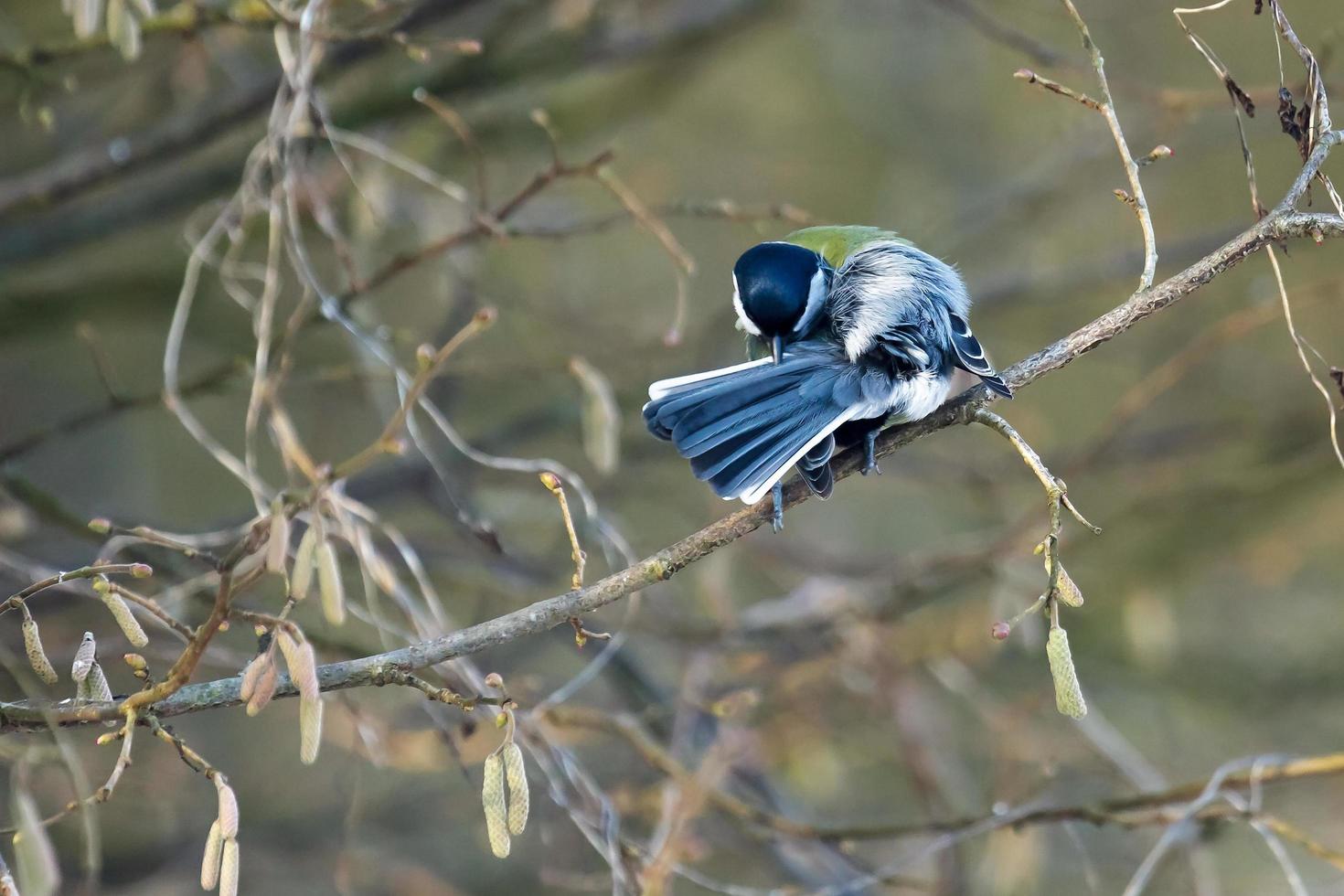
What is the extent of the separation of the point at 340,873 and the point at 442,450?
75.1 inches

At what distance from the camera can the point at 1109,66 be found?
5.85m

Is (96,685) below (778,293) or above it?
below

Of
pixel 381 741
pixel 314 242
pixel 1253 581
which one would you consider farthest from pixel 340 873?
pixel 1253 581

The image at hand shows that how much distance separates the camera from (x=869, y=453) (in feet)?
7.57

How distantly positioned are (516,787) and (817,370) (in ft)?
4.20

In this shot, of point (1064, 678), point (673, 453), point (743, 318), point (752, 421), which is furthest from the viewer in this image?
point (673, 453)

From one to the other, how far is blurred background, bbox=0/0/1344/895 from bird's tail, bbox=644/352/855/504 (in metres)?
0.34

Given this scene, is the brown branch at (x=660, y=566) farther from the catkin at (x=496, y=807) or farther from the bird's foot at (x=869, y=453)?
the catkin at (x=496, y=807)

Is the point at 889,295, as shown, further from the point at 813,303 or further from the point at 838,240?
the point at 838,240

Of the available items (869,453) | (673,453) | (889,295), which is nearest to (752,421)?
(869,453)

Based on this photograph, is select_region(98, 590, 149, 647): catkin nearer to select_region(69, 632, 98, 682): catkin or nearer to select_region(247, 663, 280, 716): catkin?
select_region(69, 632, 98, 682): catkin

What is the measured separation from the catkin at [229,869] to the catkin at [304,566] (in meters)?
0.32

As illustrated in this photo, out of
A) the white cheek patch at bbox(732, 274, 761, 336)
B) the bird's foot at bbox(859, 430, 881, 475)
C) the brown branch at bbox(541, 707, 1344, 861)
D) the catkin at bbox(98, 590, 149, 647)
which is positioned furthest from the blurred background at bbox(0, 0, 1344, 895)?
the catkin at bbox(98, 590, 149, 647)

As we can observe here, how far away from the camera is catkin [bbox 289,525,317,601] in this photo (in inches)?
63.1
